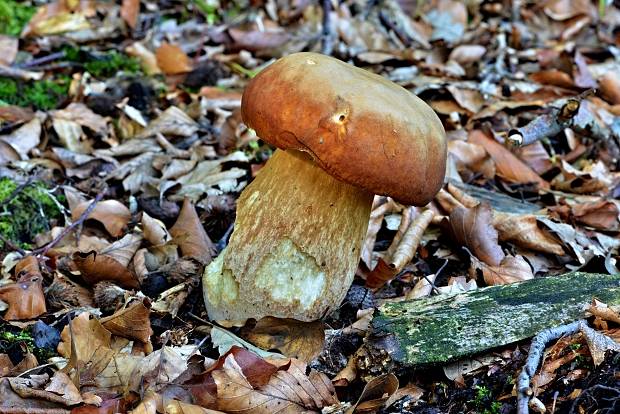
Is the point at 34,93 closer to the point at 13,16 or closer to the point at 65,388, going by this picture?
the point at 13,16

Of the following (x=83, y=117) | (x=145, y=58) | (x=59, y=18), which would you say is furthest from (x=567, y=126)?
(x=59, y=18)

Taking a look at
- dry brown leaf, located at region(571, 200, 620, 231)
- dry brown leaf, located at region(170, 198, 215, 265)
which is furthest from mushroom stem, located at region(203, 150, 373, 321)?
dry brown leaf, located at region(571, 200, 620, 231)

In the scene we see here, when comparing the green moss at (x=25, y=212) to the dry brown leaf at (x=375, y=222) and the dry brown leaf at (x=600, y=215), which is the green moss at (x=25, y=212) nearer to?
the dry brown leaf at (x=375, y=222)

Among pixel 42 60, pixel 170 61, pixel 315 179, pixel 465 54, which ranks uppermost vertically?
pixel 315 179

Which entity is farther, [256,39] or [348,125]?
[256,39]

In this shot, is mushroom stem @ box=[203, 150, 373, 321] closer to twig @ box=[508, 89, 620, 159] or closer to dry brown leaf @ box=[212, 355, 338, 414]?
dry brown leaf @ box=[212, 355, 338, 414]

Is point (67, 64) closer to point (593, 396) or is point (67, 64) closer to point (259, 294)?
point (259, 294)

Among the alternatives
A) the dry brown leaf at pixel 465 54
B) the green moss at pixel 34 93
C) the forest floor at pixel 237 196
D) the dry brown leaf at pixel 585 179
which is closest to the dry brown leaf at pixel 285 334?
the forest floor at pixel 237 196

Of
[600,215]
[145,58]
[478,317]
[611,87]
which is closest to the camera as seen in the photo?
[478,317]
